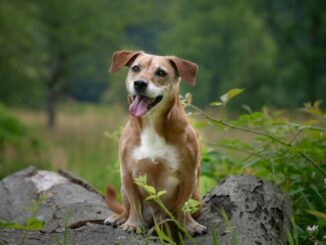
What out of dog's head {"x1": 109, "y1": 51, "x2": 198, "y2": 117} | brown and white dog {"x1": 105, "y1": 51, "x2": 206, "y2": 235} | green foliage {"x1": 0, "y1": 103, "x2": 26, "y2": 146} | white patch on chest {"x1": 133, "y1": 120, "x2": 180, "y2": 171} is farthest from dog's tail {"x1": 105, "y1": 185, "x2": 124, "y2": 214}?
green foliage {"x1": 0, "y1": 103, "x2": 26, "y2": 146}

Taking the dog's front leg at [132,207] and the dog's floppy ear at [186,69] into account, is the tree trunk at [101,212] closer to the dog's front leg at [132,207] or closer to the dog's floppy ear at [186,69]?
the dog's front leg at [132,207]

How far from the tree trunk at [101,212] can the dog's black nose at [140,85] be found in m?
0.87

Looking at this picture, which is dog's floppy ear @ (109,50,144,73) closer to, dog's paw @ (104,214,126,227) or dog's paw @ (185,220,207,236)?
dog's paw @ (104,214,126,227)

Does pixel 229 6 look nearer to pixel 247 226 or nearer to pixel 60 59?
pixel 60 59

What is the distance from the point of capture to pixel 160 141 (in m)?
3.79

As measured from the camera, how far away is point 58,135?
25.7 meters

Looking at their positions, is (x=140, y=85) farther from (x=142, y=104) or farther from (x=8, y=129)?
(x=8, y=129)

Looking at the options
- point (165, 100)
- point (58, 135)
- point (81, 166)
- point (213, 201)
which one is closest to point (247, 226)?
point (213, 201)

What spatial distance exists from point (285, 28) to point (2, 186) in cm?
2506

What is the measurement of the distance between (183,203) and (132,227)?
367 mm

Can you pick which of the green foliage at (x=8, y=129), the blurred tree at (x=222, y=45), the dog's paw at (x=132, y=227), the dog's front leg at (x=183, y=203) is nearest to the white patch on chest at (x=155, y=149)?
the dog's front leg at (x=183, y=203)

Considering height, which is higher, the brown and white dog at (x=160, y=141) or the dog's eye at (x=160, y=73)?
the dog's eye at (x=160, y=73)

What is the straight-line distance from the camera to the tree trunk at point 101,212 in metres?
3.46

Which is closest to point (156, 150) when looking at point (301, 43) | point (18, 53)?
point (18, 53)
